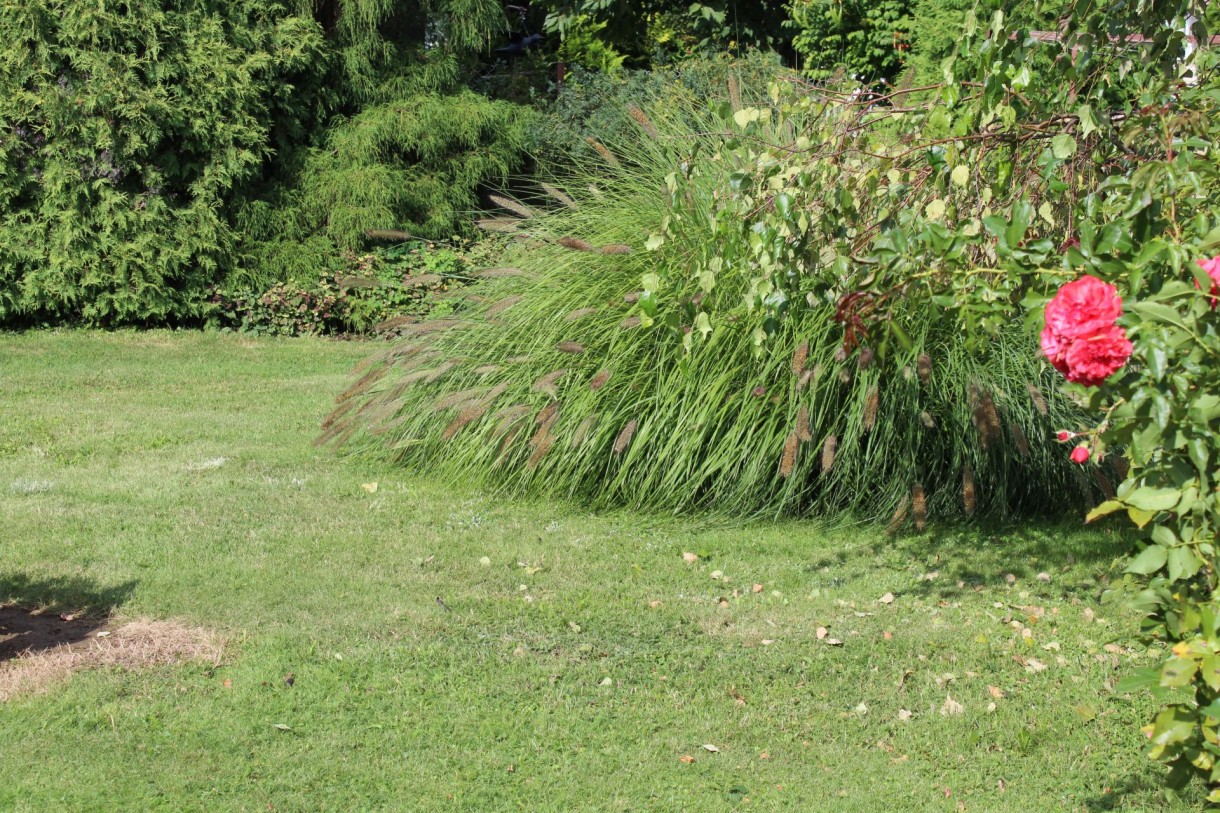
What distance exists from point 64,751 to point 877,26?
43.0 ft

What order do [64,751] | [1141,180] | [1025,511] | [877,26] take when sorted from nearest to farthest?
[1141,180] → [64,751] → [1025,511] → [877,26]

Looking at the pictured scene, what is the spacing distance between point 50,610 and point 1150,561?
4075 millimetres

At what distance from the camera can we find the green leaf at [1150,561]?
2408 millimetres

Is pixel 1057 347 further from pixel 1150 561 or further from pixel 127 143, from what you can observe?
pixel 127 143

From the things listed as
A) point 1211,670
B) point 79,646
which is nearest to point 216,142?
point 79,646

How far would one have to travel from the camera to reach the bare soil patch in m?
4.20

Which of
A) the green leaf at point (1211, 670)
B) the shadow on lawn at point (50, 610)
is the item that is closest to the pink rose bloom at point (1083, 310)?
the green leaf at point (1211, 670)

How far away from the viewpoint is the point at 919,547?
580cm

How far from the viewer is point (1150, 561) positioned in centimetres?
242

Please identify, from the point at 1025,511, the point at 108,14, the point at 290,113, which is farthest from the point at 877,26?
the point at 1025,511

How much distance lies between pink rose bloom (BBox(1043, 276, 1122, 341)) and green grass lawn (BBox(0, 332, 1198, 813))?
5.71ft

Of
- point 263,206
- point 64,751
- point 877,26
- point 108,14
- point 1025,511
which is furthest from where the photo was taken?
point 877,26

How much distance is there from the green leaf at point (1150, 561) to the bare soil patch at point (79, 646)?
3125 mm

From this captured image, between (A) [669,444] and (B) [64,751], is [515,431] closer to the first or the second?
(A) [669,444]
